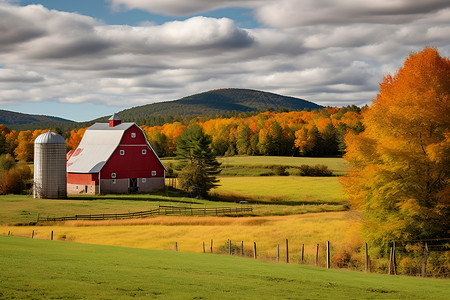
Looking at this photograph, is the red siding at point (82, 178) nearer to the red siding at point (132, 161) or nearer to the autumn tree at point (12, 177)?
the red siding at point (132, 161)

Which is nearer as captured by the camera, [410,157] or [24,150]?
[410,157]

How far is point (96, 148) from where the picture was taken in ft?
233

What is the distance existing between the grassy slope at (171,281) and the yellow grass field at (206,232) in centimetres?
974

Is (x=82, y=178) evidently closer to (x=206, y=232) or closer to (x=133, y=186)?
(x=133, y=186)

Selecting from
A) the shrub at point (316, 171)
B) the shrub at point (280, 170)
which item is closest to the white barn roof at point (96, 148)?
the shrub at point (280, 170)

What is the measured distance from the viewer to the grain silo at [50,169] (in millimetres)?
61375

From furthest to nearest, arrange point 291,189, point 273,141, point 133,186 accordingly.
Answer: point 273,141 → point 291,189 → point 133,186

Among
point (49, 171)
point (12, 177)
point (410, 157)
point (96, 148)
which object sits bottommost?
point (12, 177)

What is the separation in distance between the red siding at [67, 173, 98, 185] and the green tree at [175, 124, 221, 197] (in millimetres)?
11195

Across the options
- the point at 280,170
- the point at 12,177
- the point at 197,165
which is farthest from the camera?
the point at 280,170

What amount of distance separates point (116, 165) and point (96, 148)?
538 centimetres

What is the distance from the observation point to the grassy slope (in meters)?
13.0

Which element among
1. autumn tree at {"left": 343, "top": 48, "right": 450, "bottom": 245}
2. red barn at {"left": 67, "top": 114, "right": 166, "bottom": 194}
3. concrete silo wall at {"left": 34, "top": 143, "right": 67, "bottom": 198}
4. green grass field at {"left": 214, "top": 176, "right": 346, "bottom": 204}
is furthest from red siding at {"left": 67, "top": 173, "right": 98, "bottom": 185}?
autumn tree at {"left": 343, "top": 48, "right": 450, "bottom": 245}

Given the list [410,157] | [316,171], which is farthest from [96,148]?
[410,157]
